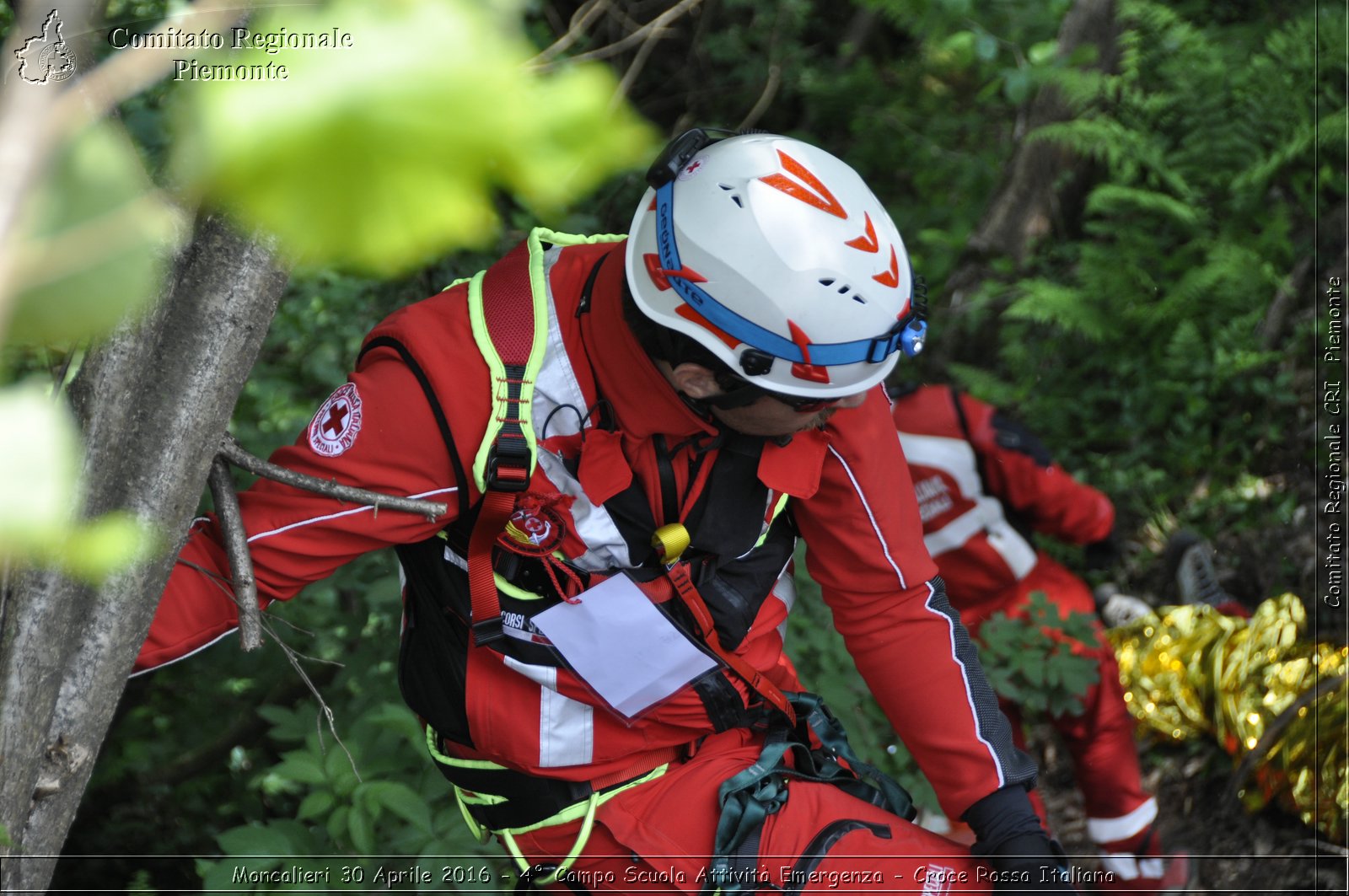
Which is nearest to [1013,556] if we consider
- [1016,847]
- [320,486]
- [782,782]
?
[1016,847]

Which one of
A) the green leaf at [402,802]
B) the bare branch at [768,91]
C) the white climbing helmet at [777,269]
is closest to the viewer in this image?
the white climbing helmet at [777,269]

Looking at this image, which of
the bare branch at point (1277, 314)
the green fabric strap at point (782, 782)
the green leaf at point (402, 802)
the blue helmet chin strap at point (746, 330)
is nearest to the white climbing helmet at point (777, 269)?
the blue helmet chin strap at point (746, 330)

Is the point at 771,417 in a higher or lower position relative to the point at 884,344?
lower

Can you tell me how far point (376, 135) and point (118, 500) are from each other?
1.08 m

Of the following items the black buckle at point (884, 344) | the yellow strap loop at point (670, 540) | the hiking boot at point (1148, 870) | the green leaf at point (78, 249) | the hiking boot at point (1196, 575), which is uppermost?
the green leaf at point (78, 249)

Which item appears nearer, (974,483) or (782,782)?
(782,782)

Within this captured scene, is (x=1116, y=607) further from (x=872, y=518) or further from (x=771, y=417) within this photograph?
(x=771, y=417)

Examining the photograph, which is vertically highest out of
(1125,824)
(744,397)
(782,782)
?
(744,397)

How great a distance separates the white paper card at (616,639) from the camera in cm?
225

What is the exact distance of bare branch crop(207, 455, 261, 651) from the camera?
5.64 ft

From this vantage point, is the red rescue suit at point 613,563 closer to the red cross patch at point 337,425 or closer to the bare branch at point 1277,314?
the red cross patch at point 337,425

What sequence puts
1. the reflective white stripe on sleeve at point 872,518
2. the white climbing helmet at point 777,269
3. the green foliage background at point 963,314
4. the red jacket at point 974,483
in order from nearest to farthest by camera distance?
the white climbing helmet at point 777,269 < the reflective white stripe on sleeve at point 872,518 < the green foliage background at point 963,314 < the red jacket at point 974,483

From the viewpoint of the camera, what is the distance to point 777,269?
2.11 m

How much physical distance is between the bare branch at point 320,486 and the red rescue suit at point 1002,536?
8.41 feet
